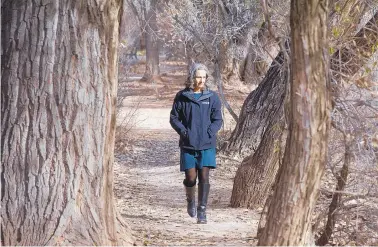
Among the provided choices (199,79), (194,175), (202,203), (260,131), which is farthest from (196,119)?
(260,131)

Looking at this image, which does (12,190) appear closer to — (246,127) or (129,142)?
(246,127)

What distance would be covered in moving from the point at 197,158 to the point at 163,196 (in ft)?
10.1

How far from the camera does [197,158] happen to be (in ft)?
26.8

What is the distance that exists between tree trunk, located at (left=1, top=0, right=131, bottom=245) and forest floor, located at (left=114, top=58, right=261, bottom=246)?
4.07ft

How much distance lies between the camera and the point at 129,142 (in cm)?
1683

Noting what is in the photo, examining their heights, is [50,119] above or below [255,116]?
above

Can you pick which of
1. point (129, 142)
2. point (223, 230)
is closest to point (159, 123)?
point (129, 142)

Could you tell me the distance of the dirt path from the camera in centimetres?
755

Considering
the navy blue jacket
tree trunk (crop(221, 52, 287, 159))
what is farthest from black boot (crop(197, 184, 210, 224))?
tree trunk (crop(221, 52, 287, 159))

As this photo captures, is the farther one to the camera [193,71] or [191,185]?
[191,185]

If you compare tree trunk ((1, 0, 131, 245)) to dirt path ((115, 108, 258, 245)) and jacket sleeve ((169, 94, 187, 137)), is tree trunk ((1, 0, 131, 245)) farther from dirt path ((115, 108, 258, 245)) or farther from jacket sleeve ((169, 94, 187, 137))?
jacket sleeve ((169, 94, 187, 137))

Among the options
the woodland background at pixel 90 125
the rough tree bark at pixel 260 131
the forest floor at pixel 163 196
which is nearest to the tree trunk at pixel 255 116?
the rough tree bark at pixel 260 131

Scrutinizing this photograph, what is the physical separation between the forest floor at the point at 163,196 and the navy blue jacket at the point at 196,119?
87 centimetres

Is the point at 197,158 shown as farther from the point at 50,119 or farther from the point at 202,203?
the point at 50,119
